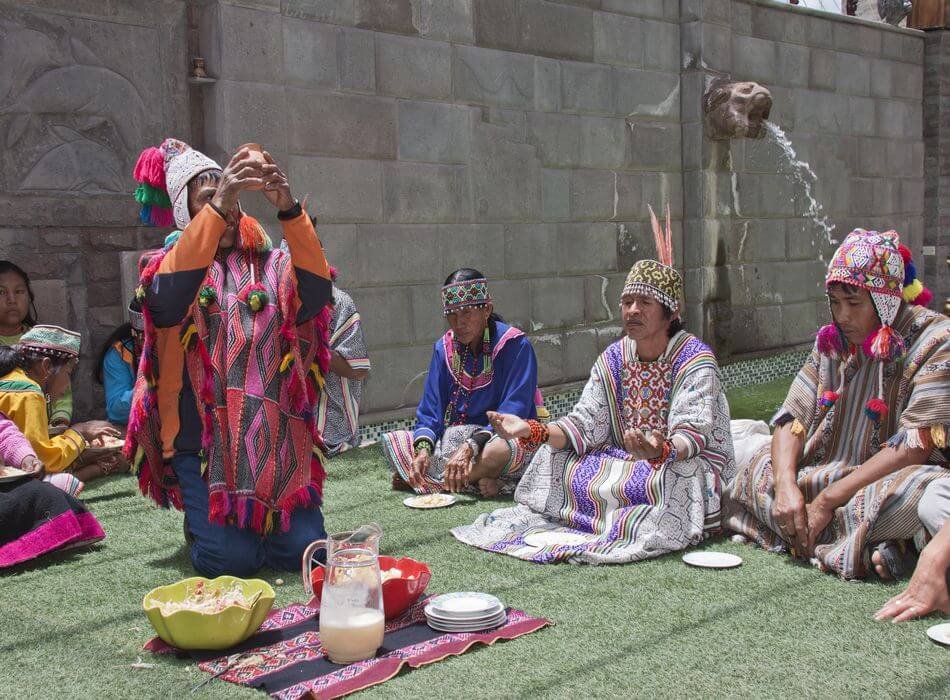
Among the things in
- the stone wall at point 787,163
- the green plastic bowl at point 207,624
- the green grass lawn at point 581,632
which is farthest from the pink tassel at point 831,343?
the stone wall at point 787,163

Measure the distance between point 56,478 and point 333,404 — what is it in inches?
61.8

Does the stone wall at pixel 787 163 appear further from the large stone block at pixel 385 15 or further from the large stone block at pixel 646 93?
the large stone block at pixel 385 15

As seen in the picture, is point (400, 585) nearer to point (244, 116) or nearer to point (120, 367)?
point (120, 367)

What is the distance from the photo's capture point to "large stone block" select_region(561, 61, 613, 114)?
7805 mm

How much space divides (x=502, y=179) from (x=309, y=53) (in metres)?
1.76

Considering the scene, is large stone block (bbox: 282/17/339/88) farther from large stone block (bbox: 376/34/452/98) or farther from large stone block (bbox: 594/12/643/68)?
large stone block (bbox: 594/12/643/68)

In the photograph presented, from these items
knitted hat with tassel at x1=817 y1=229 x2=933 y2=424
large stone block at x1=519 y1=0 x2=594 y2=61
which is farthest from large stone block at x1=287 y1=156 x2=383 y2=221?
knitted hat with tassel at x1=817 y1=229 x2=933 y2=424

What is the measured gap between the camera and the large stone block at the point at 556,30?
7.52 metres

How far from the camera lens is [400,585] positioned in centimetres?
324

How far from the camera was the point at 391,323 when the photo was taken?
22.3 feet

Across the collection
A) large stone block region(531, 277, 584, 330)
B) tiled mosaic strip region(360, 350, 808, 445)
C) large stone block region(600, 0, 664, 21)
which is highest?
large stone block region(600, 0, 664, 21)

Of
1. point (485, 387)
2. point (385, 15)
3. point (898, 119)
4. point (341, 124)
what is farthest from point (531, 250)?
point (898, 119)

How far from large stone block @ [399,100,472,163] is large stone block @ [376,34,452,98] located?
9 centimetres

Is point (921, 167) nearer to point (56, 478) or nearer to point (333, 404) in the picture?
point (333, 404)
